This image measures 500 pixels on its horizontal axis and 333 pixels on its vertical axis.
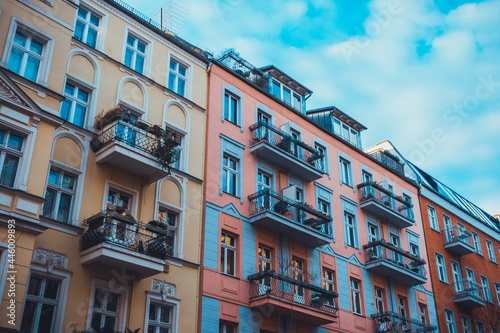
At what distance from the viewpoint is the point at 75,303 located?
50.5 feet

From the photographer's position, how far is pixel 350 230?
91.2 ft

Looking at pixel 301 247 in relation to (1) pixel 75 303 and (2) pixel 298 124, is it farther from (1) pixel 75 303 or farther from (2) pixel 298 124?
(1) pixel 75 303

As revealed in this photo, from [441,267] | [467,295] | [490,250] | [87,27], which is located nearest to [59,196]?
[87,27]

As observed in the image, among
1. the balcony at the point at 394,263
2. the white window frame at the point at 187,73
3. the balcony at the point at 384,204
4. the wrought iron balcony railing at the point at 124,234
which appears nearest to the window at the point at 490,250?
the balcony at the point at 384,204

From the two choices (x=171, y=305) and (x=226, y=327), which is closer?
(x=171, y=305)

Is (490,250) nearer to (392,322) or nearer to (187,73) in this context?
→ (392,322)

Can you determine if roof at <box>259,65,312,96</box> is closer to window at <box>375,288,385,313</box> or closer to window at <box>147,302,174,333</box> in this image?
window at <box>375,288,385,313</box>

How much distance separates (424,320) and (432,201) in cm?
896

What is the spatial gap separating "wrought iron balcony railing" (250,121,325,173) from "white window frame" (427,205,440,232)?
1137 centimetres

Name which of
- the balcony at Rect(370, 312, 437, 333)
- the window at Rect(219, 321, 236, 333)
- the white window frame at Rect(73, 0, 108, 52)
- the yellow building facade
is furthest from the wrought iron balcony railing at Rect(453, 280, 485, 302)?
the white window frame at Rect(73, 0, 108, 52)

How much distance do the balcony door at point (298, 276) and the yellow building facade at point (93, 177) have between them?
4581mm

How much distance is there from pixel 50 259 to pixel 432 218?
26.1 metres

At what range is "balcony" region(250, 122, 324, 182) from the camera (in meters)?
23.8

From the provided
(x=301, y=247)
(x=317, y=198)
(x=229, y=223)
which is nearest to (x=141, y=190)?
(x=229, y=223)
